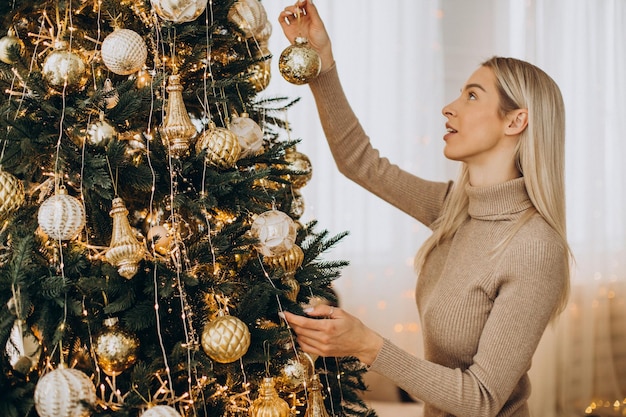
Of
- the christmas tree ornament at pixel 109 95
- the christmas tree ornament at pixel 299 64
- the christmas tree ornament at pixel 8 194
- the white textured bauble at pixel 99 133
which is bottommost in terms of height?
the christmas tree ornament at pixel 8 194

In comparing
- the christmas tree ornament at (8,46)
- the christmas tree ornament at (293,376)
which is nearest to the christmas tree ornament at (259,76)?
the christmas tree ornament at (8,46)

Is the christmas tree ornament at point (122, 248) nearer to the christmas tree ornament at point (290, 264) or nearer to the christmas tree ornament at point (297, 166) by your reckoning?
the christmas tree ornament at point (290, 264)

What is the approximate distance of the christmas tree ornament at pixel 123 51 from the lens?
0.91m

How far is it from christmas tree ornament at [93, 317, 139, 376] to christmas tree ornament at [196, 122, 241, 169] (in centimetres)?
28

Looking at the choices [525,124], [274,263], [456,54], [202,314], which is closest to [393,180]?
[525,124]

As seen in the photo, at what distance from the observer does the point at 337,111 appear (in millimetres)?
1553

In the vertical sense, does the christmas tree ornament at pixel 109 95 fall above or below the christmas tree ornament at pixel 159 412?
above

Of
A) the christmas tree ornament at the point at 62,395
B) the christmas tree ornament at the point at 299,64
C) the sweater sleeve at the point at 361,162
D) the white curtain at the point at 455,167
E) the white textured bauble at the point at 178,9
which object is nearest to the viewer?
the christmas tree ornament at the point at 62,395

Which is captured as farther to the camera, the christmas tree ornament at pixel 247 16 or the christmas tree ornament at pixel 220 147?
the christmas tree ornament at pixel 247 16

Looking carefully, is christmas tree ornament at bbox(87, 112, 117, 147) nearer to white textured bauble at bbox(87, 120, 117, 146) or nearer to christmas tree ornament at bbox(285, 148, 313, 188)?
white textured bauble at bbox(87, 120, 117, 146)

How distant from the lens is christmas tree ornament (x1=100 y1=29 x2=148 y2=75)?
91cm

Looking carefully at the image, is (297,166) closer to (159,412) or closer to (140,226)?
(140,226)

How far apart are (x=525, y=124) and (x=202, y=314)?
2.90 feet

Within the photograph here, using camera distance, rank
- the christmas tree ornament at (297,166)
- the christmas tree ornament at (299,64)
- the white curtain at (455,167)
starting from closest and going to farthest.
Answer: the christmas tree ornament at (299,64)
the christmas tree ornament at (297,166)
the white curtain at (455,167)
